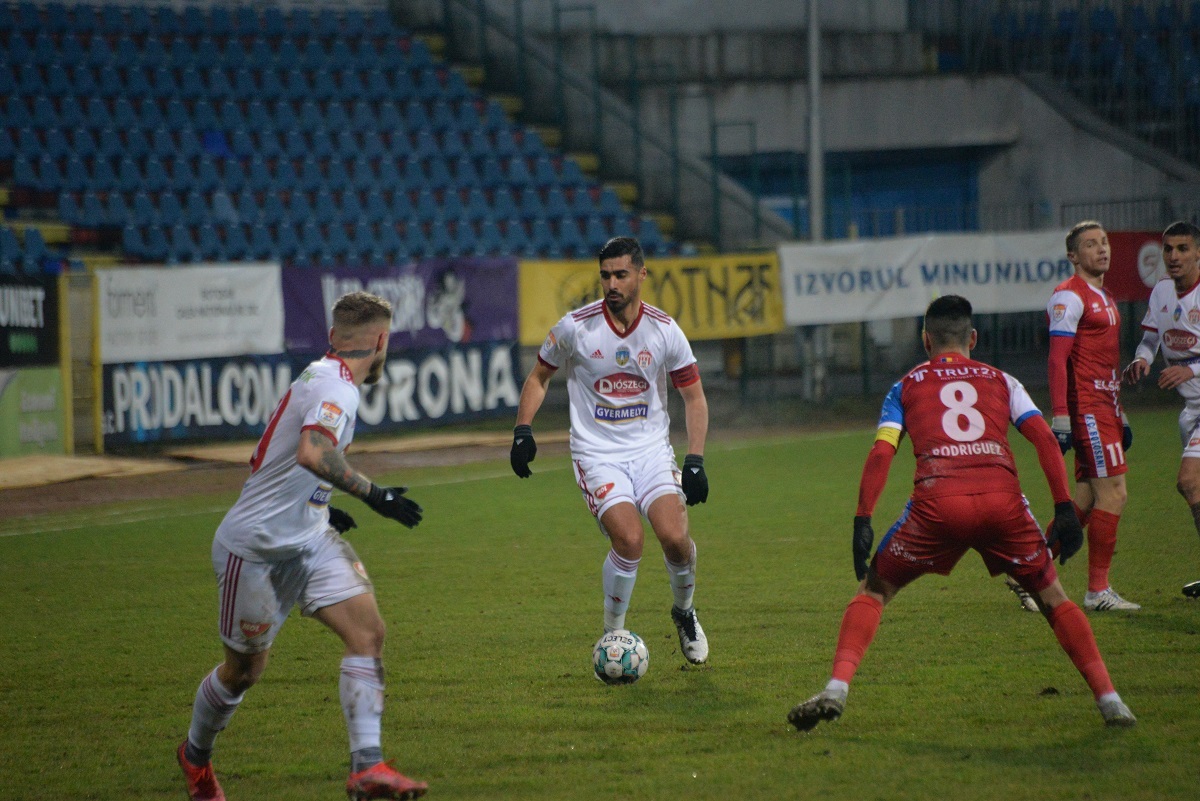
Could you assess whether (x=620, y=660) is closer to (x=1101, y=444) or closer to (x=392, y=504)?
(x=392, y=504)

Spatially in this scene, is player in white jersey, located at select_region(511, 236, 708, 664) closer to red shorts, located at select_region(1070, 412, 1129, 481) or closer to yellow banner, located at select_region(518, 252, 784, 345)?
red shorts, located at select_region(1070, 412, 1129, 481)

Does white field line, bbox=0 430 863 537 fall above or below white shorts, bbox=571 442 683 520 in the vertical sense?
below

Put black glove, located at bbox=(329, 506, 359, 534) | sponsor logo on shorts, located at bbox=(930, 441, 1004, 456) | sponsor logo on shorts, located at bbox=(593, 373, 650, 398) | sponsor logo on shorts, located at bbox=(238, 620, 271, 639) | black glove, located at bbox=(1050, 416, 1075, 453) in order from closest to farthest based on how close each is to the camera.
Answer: sponsor logo on shorts, located at bbox=(238, 620, 271, 639) → black glove, located at bbox=(329, 506, 359, 534) → sponsor logo on shorts, located at bbox=(930, 441, 1004, 456) → sponsor logo on shorts, located at bbox=(593, 373, 650, 398) → black glove, located at bbox=(1050, 416, 1075, 453)

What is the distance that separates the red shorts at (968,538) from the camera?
5.46 m

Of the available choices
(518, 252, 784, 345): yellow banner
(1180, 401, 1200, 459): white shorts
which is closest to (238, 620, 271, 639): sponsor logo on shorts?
(1180, 401, 1200, 459): white shorts

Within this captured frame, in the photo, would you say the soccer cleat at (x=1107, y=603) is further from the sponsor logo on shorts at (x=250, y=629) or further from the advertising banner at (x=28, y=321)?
the advertising banner at (x=28, y=321)

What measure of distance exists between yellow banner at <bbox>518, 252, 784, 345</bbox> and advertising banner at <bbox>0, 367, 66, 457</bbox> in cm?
611

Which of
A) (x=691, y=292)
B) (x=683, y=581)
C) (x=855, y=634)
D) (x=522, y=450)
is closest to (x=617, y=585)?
(x=683, y=581)

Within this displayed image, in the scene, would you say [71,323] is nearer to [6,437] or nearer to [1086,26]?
[6,437]

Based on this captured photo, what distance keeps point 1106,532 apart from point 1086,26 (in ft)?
82.9

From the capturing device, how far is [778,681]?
6.51 meters

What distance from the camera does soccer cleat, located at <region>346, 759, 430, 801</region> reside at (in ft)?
15.5

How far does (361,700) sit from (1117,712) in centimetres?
299

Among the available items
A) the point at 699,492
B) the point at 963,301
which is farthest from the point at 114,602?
the point at 963,301
